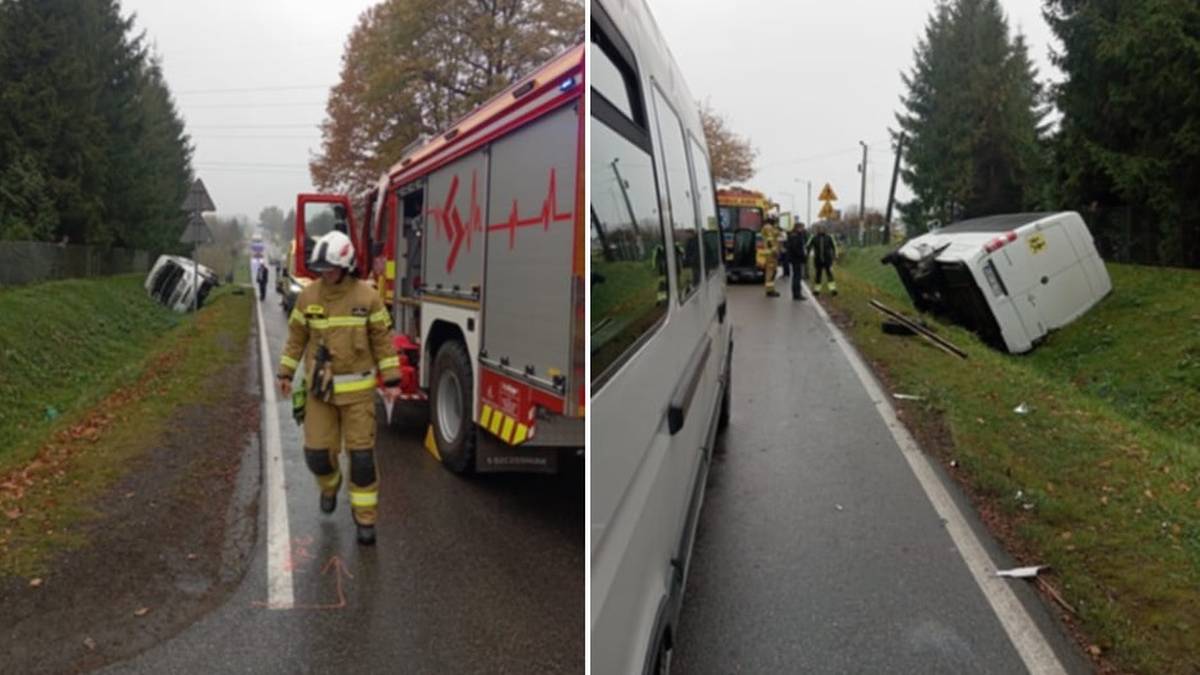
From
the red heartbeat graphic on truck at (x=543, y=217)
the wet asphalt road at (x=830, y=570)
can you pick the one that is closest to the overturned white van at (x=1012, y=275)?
the wet asphalt road at (x=830, y=570)

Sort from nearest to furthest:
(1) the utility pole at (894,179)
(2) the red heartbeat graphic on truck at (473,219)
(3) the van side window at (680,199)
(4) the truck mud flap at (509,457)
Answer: (3) the van side window at (680,199) < (2) the red heartbeat graphic on truck at (473,219) < (4) the truck mud flap at (509,457) < (1) the utility pole at (894,179)

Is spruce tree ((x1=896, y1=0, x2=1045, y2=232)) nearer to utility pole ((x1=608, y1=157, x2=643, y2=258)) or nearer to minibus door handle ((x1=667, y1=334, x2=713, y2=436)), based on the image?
minibus door handle ((x1=667, y1=334, x2=713, y2=436))

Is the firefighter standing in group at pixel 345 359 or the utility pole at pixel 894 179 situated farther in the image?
the utility pole at pixel 894 179

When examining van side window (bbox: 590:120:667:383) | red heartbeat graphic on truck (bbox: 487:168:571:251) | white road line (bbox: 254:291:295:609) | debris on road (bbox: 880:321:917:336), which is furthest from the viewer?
debris on road (bbox: 880:321:917:336)

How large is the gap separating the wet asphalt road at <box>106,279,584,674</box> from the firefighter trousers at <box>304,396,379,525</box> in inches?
9.1

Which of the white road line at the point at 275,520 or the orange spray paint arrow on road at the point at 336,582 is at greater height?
the orange spray paint arrow on road at the point at 336,582

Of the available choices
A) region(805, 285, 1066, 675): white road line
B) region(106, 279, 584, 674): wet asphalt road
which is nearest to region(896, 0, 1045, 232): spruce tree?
region(805, 285, 1066, 675): white road line

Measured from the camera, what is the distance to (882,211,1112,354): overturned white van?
12.0m

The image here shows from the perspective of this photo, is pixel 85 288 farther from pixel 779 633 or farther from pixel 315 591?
pixel 779 633

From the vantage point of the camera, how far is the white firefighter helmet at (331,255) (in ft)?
15.4

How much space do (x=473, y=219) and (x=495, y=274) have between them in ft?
1.69

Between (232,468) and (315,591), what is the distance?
276cm

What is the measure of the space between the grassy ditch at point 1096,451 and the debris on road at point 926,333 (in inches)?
5.8

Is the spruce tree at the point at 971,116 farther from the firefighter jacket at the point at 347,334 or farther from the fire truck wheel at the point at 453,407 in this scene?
the firefighter jacket at the point at 347,334
